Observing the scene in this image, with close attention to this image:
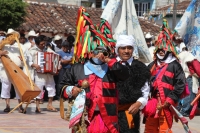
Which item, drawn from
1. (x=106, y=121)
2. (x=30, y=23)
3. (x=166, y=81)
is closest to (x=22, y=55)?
(x=166, y=81)

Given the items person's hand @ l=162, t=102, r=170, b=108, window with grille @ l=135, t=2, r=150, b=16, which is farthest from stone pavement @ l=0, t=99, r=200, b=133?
window with grille @ l=135, t=2, r=150, b=16

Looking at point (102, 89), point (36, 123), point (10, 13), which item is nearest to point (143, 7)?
point (10, 13)

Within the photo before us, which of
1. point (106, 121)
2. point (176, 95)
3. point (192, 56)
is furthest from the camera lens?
point (192, 56)

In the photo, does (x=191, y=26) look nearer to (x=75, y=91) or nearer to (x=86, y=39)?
(x=86, y=39)

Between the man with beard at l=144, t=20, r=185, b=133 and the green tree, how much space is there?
1310 centimetres

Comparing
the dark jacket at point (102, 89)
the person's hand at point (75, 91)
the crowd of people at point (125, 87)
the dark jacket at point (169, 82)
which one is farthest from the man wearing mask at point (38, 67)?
the person's hand at point (75, 91)

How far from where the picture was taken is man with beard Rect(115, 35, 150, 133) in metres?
6.50

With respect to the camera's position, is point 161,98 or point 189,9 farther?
point 189,9

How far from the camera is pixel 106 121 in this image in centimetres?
578

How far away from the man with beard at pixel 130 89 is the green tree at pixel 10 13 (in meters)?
14.4

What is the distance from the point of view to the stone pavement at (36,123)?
9.86 meters

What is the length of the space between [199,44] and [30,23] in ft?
48.3

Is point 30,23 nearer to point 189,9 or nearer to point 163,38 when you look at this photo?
point 189,9

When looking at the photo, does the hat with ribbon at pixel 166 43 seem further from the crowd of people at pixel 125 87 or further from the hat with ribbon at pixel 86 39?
the hat with ribbon at pixel 86 39
